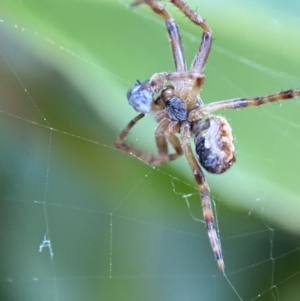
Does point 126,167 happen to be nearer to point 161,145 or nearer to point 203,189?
point 161,145

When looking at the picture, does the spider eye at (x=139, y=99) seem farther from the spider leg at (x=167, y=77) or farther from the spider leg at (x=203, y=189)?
the spider leg at (x=203, y=189)

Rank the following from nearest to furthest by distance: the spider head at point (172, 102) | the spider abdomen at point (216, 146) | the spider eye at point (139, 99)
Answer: the spider eye at point (139, 99) < the spider abdomen at point (216, 146) < the spider head at point (172, 102)

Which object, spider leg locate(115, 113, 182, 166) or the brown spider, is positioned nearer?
the brown spider

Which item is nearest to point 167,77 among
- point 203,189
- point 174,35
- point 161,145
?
point 174,35

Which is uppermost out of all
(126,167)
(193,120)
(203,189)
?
(193,120)

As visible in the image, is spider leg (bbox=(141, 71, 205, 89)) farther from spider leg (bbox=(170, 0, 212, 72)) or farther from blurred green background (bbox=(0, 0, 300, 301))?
blurred green background (bbox=(0, 0, 300, 301))

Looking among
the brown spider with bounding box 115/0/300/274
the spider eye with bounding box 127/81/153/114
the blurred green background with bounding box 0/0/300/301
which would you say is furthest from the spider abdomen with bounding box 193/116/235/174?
the spider eye with bounding box 127/81/153/114

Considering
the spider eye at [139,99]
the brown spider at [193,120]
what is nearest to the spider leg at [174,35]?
the brown spider at [193,120]

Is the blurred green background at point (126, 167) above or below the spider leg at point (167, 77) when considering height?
below
